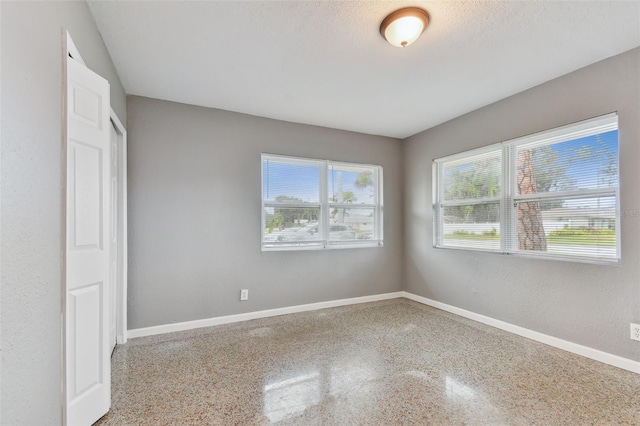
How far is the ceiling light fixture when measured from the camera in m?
1.86

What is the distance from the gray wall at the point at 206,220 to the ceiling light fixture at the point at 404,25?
6.88 feet

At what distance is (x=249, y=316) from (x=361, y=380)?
1.80 m

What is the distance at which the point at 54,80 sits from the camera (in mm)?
1416

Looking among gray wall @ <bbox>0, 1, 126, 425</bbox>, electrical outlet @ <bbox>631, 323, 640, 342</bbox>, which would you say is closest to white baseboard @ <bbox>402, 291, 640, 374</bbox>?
electrical outlet @ <bbox>631, 323, 640, 342</bbox>

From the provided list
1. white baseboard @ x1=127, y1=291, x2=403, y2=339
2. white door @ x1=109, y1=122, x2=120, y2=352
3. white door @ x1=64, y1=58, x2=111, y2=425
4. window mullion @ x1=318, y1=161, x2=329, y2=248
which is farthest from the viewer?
window mullion @ x1=318, y1=161, x2=329, y2=248

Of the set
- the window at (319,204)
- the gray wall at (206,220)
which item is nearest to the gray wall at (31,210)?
the gray wall at (206,220)

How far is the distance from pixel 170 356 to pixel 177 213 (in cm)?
146

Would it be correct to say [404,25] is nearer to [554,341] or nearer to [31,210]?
[31,210]

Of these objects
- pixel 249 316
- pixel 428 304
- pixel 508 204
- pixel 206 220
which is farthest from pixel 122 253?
pixel 508 204

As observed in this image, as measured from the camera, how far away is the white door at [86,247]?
1562mm

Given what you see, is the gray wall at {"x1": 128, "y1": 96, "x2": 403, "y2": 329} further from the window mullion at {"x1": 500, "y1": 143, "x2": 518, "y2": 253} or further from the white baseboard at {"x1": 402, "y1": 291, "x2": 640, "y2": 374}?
the window mullion at {"x1": 500, "y1": 143, "x2": 518, "y2": 253}

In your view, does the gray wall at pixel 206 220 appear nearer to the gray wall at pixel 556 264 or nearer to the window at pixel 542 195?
the gray wall at pixel 556 264

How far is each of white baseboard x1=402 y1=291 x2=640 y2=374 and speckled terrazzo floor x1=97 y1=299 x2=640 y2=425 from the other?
0.07m

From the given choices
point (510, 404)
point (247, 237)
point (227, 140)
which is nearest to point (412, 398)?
point (510, 404)
